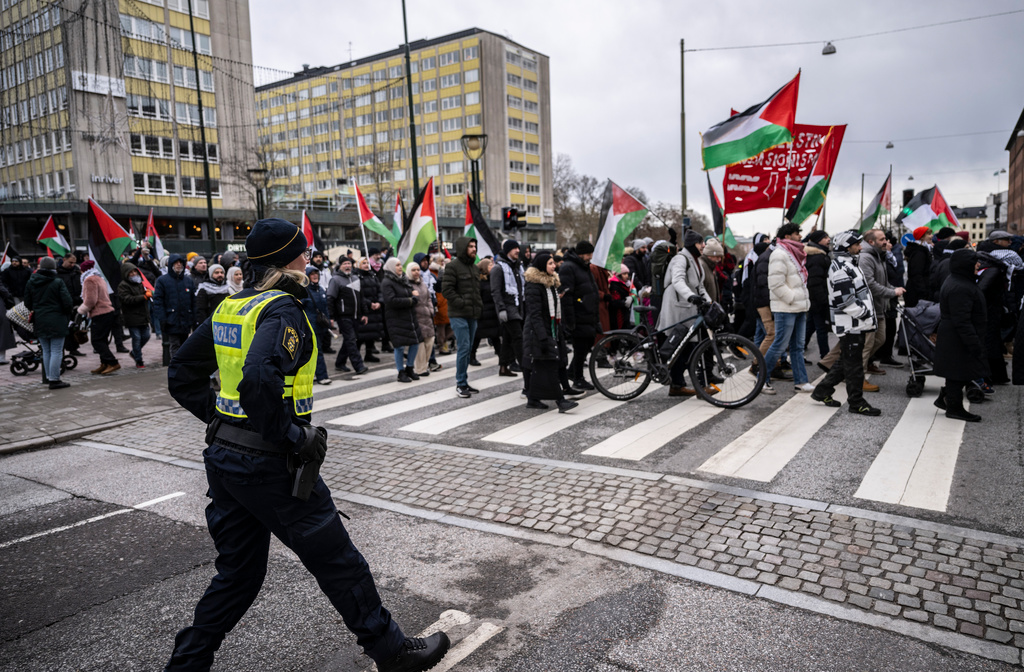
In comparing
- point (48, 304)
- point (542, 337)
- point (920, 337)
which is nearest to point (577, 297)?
point (542, 337)

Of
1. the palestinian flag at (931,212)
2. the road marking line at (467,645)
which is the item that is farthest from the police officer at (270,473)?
the palestinian flag at (931,212)

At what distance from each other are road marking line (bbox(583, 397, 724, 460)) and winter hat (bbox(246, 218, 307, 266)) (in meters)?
4.00

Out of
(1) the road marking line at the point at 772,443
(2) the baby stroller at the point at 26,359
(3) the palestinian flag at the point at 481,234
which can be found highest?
(3) the palestinian flag at the point at 481,234

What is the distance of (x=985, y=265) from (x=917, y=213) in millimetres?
7775

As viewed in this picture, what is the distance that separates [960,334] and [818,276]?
283 cm

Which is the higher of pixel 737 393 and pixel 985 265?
pixel 985 265

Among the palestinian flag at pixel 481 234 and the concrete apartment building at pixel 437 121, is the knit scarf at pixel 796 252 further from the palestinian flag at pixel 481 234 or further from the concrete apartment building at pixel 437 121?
the concrete apartment building at pixel 437 121

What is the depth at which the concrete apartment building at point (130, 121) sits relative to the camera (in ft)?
120

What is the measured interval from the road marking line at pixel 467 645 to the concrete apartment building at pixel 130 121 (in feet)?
109

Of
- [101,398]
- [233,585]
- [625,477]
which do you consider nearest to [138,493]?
[233,585]

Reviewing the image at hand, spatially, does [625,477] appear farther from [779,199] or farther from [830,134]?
[830,134]

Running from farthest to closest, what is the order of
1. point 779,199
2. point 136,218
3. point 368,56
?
point 368,56 < point 136,218 < point 779,199

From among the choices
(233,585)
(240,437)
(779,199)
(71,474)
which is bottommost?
(71,474)

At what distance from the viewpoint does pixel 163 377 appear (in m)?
11.6
